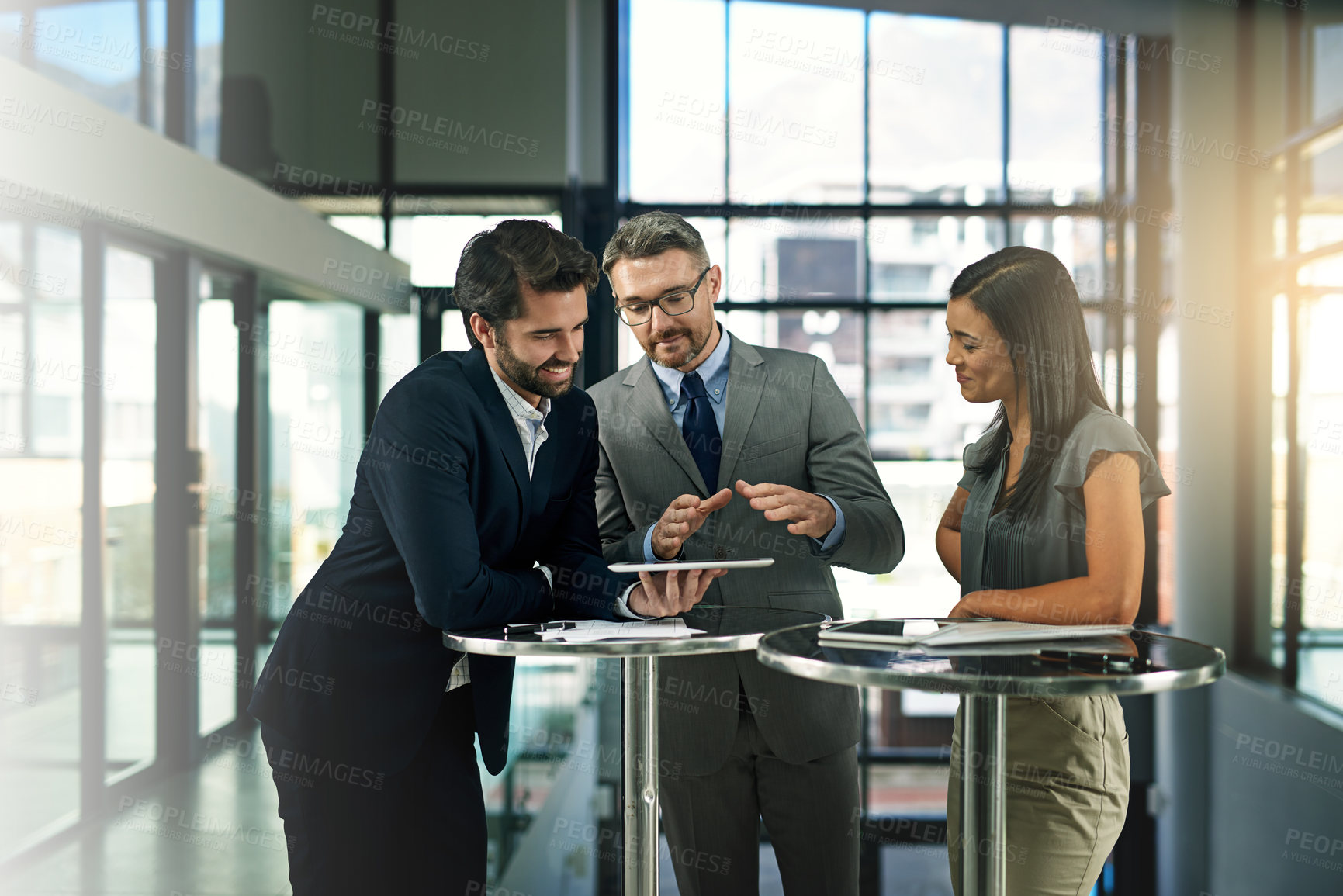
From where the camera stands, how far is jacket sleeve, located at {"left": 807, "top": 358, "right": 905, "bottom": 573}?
84.7 inches

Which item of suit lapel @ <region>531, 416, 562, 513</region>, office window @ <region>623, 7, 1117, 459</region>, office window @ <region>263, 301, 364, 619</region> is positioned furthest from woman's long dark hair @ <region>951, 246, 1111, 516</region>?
office window @ <region>623, 7, 1117, 459</region>

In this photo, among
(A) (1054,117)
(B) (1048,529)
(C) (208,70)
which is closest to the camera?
(B) (1048,529)

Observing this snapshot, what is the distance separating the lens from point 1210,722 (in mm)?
6449

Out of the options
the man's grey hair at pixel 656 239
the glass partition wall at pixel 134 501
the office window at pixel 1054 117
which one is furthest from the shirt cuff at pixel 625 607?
the office window at pixel 1054 117

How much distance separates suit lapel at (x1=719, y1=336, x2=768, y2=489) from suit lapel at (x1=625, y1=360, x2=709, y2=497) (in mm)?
28

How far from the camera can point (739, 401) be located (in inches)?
89.9

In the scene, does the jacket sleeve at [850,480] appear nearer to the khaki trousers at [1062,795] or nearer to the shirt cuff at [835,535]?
the shirt cuff at [835,535]

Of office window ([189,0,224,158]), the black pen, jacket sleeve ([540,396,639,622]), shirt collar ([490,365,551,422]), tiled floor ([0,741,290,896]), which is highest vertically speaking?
office window ([189,0,224,158])

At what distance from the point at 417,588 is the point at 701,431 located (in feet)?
2.73

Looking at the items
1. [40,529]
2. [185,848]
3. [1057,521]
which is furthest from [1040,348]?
[185,848]

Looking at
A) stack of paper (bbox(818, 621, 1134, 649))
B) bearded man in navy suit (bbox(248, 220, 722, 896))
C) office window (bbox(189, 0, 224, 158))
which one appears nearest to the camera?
stack of paper (bbox(818, 621, 1134, 649))

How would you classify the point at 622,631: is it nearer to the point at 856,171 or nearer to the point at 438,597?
the point at 438,597

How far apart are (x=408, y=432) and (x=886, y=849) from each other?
5627mm

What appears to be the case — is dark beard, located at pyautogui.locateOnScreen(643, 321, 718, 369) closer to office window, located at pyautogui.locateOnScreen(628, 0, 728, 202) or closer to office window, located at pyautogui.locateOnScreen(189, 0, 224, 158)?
office window, located at pyautogui.locateOnScreen(189, 0, 224, 158)
